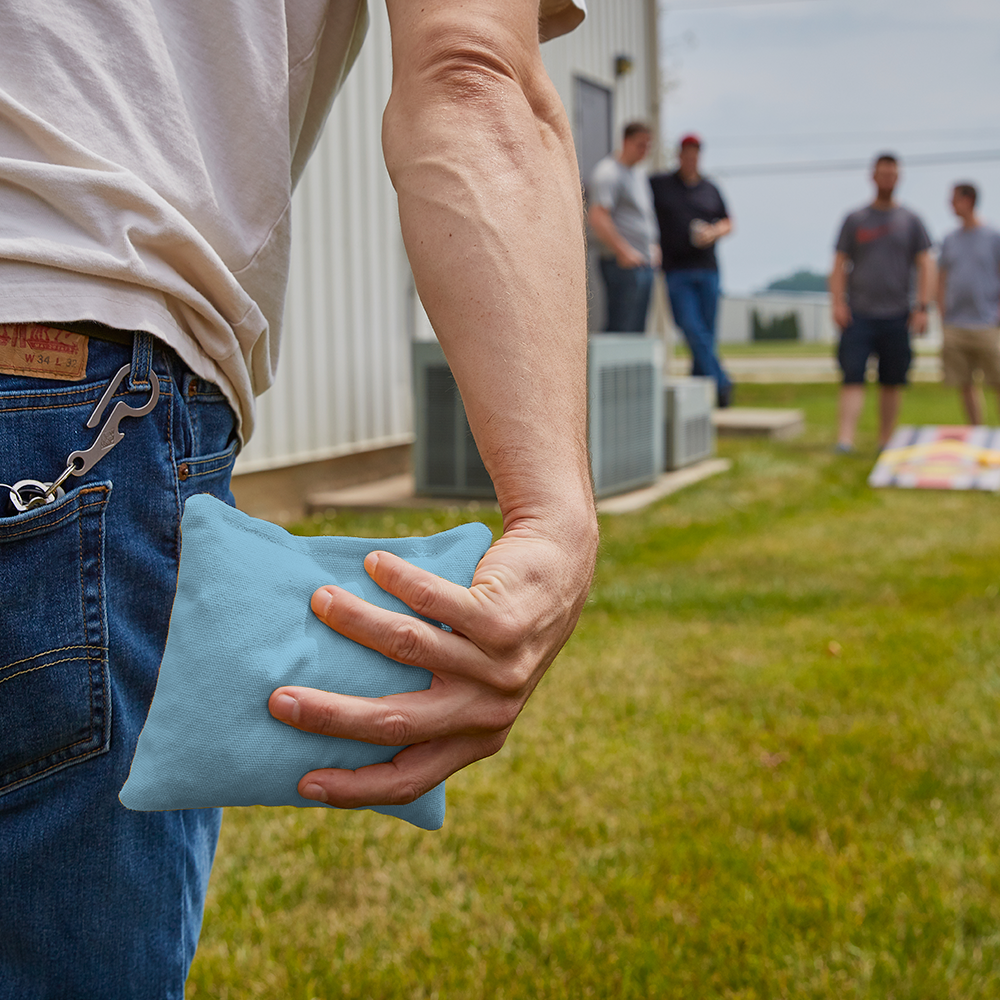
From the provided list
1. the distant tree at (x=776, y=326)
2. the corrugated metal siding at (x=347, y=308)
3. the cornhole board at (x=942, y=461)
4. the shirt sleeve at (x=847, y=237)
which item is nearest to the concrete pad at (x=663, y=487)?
the cornhole board at (x=942, y=461)

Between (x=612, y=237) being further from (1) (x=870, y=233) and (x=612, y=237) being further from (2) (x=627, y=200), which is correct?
(1) (x=870, y=233)

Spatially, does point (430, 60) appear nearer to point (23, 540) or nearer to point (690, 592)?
point (23, 540)

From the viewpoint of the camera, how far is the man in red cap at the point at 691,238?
870 centimetres

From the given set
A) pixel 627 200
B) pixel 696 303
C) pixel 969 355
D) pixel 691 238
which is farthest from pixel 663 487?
pixel 969 355

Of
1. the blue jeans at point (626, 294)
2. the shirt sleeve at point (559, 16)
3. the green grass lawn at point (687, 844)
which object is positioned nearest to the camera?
the shirt sleeve at point (559, 16)

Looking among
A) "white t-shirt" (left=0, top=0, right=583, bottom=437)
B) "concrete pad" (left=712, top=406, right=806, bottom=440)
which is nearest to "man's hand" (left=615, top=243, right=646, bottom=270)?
"concrete pad" (left=712, top=406, right=806, bottom=440)

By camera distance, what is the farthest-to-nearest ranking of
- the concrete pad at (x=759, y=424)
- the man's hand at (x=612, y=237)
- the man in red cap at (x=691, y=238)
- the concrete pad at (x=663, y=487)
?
the concrete pad at (x=759, y=424), the man in red cap at (x=691, y=238), the man's hand at (x=612, y=237), the concrete pad at (x=663, y=487)

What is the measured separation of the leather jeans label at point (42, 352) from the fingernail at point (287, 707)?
276mm

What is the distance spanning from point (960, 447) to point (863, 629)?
3.93 m

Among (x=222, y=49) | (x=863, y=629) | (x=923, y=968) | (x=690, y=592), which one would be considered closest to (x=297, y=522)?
(x=690, y=592)

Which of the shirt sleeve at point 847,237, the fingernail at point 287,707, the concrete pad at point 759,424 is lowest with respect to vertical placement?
the concrete pad at point 759,424

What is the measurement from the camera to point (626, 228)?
26.3ft

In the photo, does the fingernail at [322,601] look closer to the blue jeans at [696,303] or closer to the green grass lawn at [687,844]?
the green grass lawn at [687,844]

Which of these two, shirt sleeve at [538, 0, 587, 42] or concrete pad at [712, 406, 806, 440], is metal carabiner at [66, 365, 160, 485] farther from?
concrete pad at [712, 406, 806, 440]
